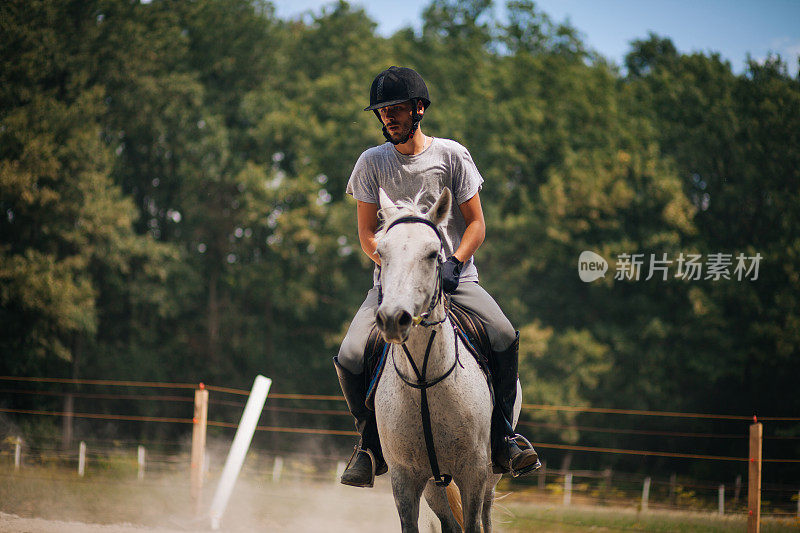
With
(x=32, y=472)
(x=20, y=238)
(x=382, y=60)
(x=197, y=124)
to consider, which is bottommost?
(x=32, y=472)

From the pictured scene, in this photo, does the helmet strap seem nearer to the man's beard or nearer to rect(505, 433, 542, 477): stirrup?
the man's beard

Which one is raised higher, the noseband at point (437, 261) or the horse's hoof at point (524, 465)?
the noseband at point (437, 261)

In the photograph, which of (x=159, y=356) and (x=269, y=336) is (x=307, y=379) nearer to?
(x=269, y=336)

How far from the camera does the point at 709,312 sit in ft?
69.7

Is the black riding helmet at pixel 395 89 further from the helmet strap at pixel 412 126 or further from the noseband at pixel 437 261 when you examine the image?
the noseband at pixel 437 261

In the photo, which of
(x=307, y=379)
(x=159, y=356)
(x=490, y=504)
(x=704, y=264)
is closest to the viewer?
(x=490, y=504)

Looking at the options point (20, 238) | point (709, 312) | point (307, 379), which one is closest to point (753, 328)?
point (709, 312)

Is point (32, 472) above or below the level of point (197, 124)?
below

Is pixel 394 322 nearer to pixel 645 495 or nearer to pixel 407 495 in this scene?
pixel 407 495

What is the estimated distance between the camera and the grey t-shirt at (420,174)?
4.31 m

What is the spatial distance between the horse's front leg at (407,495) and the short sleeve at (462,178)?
61.6 inches

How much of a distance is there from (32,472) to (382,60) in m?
19.9

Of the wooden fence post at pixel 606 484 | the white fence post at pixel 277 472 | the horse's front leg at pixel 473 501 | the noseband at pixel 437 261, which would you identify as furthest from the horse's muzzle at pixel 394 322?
the wooden fence post at pixel 606 484

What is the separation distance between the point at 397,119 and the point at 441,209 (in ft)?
2.40
